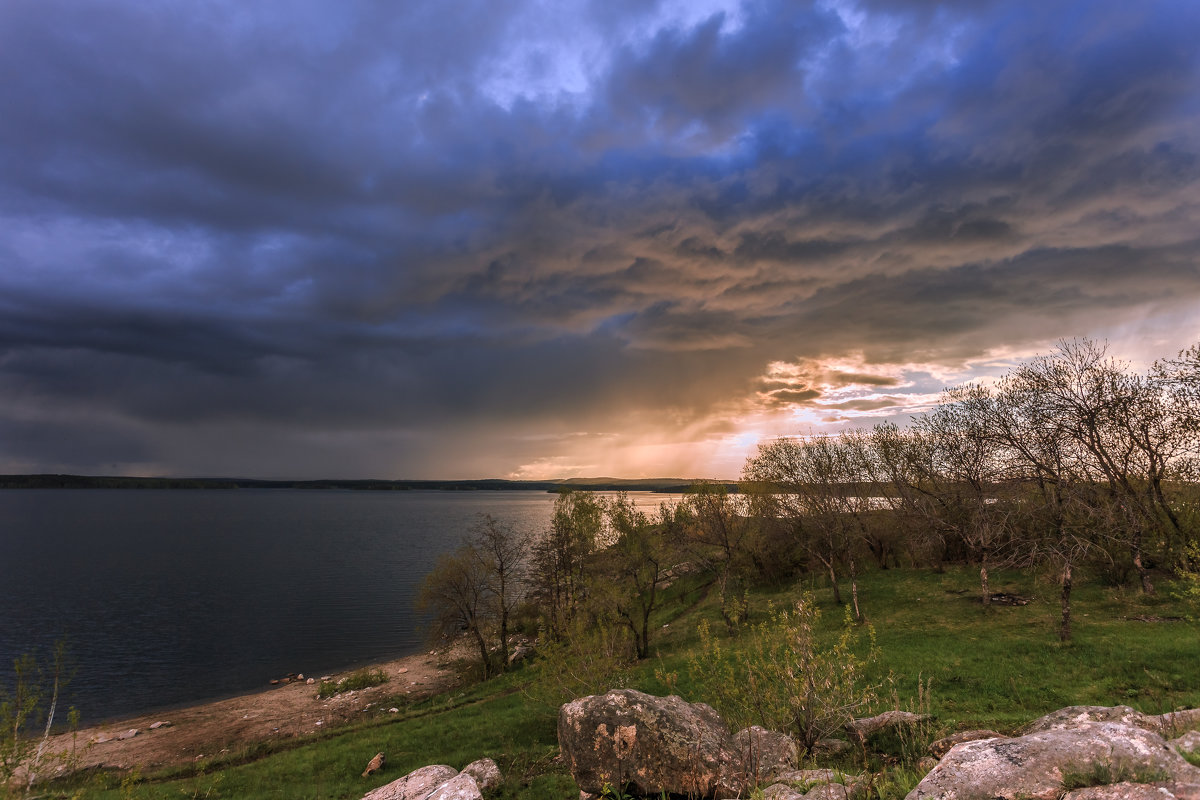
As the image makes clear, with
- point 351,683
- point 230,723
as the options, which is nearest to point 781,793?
point 230,723

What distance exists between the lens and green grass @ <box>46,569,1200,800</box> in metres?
18.2

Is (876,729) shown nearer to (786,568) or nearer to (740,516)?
(740,516)

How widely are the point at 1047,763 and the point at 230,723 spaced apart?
45.2 meters

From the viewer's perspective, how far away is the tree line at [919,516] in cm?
2814

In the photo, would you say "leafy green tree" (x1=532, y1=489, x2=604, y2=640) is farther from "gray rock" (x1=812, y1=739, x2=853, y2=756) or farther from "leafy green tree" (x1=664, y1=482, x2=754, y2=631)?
"gray rock" (x1=812, y1=739, x2=853, y2=756)

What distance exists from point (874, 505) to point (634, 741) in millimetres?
39780

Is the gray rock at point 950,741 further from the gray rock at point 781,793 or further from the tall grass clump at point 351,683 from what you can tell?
the tall grass clump at point 351,683

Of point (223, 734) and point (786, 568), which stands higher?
point (786, 568)

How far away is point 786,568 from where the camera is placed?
54.2m

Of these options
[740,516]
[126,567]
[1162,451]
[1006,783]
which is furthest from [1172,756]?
[126,567]

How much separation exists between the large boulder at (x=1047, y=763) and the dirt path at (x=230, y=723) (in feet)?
124

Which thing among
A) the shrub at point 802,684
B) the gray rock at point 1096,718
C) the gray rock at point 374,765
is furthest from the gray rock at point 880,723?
the gray rock at point 374,765

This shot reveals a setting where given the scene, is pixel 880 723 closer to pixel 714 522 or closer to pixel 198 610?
pixel 714 522

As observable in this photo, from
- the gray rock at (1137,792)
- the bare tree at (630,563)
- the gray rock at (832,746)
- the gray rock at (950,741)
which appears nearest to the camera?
the gray rock at (1137,792)
